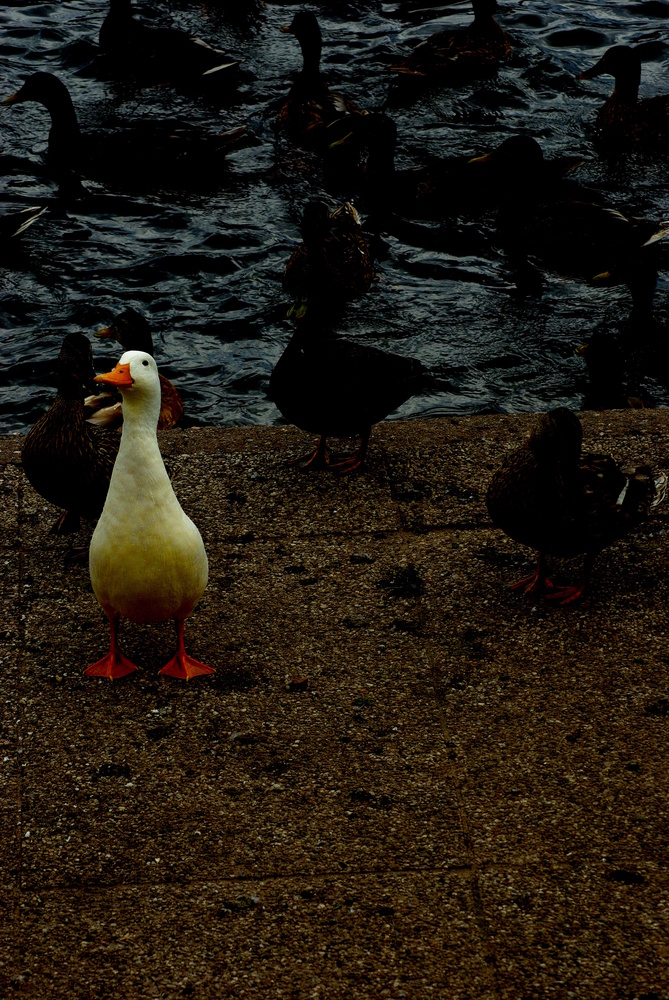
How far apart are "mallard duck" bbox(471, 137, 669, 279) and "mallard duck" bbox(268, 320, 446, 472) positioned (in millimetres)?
4374

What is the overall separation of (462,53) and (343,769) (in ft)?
A: 39.5

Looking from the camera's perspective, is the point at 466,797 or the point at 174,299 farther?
the point at 174,299

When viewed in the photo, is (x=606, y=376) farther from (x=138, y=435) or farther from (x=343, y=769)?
(x=343, y=769)

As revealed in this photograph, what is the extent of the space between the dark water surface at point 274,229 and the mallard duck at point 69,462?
294 centimetres

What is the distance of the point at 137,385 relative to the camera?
14.3 feet

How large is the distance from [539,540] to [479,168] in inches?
300

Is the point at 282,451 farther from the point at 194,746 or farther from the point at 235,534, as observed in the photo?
the point at 194,746

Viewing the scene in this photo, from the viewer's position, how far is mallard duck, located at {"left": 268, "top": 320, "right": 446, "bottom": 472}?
20.2ft

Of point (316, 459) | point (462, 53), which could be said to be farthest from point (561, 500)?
point (462, 53)

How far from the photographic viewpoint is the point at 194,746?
13.7 feet

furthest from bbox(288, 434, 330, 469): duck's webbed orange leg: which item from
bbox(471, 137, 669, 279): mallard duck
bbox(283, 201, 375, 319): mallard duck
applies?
bbox(471, 137, 669, 279): mallard duck

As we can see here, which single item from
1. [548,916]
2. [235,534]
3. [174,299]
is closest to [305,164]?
[174,299]

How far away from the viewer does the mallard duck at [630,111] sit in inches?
497

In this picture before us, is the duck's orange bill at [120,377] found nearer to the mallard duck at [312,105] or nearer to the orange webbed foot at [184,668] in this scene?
the orange webbed foot at [184,668]
